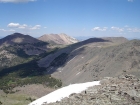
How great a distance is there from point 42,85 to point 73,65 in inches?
1095

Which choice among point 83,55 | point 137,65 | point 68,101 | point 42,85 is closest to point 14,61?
point 83,55

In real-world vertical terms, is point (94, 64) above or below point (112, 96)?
below

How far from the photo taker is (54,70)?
138 metres

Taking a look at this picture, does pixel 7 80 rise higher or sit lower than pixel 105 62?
lower

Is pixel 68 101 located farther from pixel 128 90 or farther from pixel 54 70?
pixel 54 70

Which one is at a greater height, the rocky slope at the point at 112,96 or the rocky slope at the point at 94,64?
the rocky slope at the point at 112,96

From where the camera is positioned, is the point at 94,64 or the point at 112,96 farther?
the point at 94,64

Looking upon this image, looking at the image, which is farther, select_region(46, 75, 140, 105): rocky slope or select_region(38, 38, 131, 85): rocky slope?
select_region(38, 38, 131, 85): rocky slope

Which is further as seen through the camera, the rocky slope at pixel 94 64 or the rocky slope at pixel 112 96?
the rocky slope at pixel 94 64

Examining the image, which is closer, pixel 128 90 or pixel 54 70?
pixel 128 90

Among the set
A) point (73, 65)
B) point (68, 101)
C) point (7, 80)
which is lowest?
point (7, 80)

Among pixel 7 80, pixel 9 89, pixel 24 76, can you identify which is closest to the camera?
pixel 9 89

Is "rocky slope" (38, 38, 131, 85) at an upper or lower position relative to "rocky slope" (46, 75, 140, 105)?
lower

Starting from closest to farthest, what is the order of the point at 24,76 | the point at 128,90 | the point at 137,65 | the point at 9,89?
the point at 128,90, the point at 137,65, the point at 9,89, the point at 24,76
